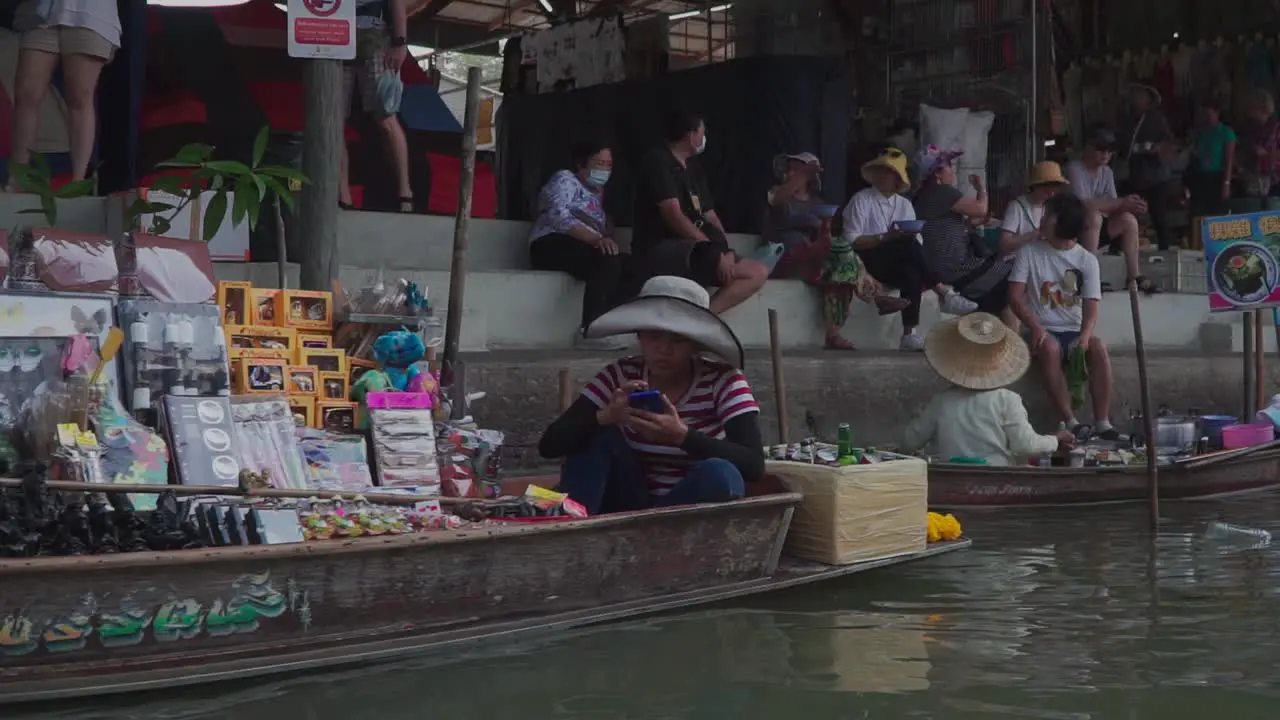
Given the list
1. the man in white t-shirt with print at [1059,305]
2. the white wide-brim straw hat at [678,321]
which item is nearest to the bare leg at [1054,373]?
the man in white t-shirt with print at [1059,305]

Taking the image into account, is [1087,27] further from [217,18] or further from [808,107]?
[217,18]

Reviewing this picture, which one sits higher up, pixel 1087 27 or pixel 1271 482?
pixel 1087 27

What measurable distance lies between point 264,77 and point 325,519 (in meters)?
5.77

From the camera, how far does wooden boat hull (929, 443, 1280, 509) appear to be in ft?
Result: 23.4

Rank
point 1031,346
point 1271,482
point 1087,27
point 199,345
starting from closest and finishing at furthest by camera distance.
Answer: point 199,345
point 1271,482
point 1031,346
point 1087,27

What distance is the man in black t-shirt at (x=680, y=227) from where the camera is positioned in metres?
7.67

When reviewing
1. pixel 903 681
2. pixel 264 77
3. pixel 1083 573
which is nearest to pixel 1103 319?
pixel 1083 573

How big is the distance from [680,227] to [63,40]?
300cm

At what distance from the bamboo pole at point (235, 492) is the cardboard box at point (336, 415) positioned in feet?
2.42

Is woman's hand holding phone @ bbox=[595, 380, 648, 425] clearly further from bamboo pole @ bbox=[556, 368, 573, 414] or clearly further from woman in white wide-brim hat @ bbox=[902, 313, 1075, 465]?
woman in white wide-brim hat @ bbox=[902, 313, 1075, 465]

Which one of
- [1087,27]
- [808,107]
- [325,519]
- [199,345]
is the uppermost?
[1087,27]

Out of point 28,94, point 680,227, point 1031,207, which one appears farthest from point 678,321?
point 1031,207

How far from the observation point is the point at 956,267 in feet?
30.8

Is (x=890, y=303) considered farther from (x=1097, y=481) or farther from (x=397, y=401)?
(x=397, y=401)
